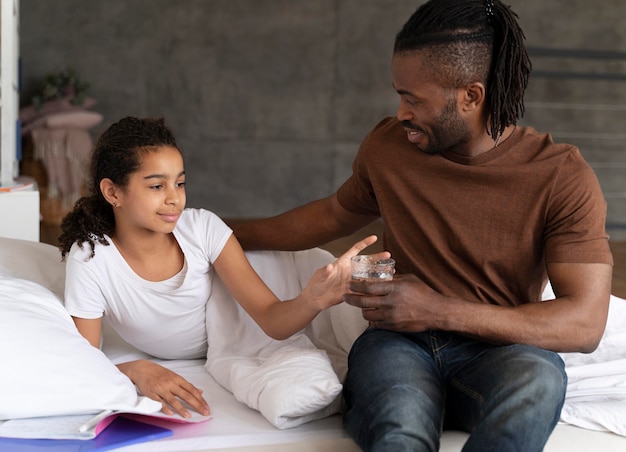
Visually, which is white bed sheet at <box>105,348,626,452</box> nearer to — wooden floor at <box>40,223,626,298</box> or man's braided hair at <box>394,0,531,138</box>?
man's braided hair at <box>394,0,531,138</box>

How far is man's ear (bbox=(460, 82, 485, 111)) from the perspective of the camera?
1.79 meters

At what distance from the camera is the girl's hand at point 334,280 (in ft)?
5.54

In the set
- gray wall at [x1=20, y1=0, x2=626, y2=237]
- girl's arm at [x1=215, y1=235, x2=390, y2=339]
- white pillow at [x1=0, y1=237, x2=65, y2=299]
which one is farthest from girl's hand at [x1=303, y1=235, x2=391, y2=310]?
gray wall at [x1=20, y1=0, x2=626, y2=237]

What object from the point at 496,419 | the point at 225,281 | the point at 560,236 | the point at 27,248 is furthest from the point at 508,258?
the point at 27,248

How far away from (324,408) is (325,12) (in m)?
4.84

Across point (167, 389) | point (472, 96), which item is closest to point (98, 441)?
point (167, 389)

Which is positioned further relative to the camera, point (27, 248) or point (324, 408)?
point (27, 248)

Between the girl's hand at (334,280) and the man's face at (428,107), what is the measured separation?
0.26 m

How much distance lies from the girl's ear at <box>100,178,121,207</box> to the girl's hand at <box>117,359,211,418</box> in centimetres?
37

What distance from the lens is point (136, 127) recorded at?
1940 millimetres

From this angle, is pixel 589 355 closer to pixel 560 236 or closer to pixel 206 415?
pixel 560 236

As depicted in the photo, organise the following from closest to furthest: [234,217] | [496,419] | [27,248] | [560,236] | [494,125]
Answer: [496,419] < [560,236] < [494,125] < [27,248] < [234,217]

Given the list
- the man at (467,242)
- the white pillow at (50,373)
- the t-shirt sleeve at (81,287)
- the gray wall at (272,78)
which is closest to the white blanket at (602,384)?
the man at (467,242)

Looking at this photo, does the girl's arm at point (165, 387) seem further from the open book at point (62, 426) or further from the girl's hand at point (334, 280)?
the girl's hand at point (334, 280)
